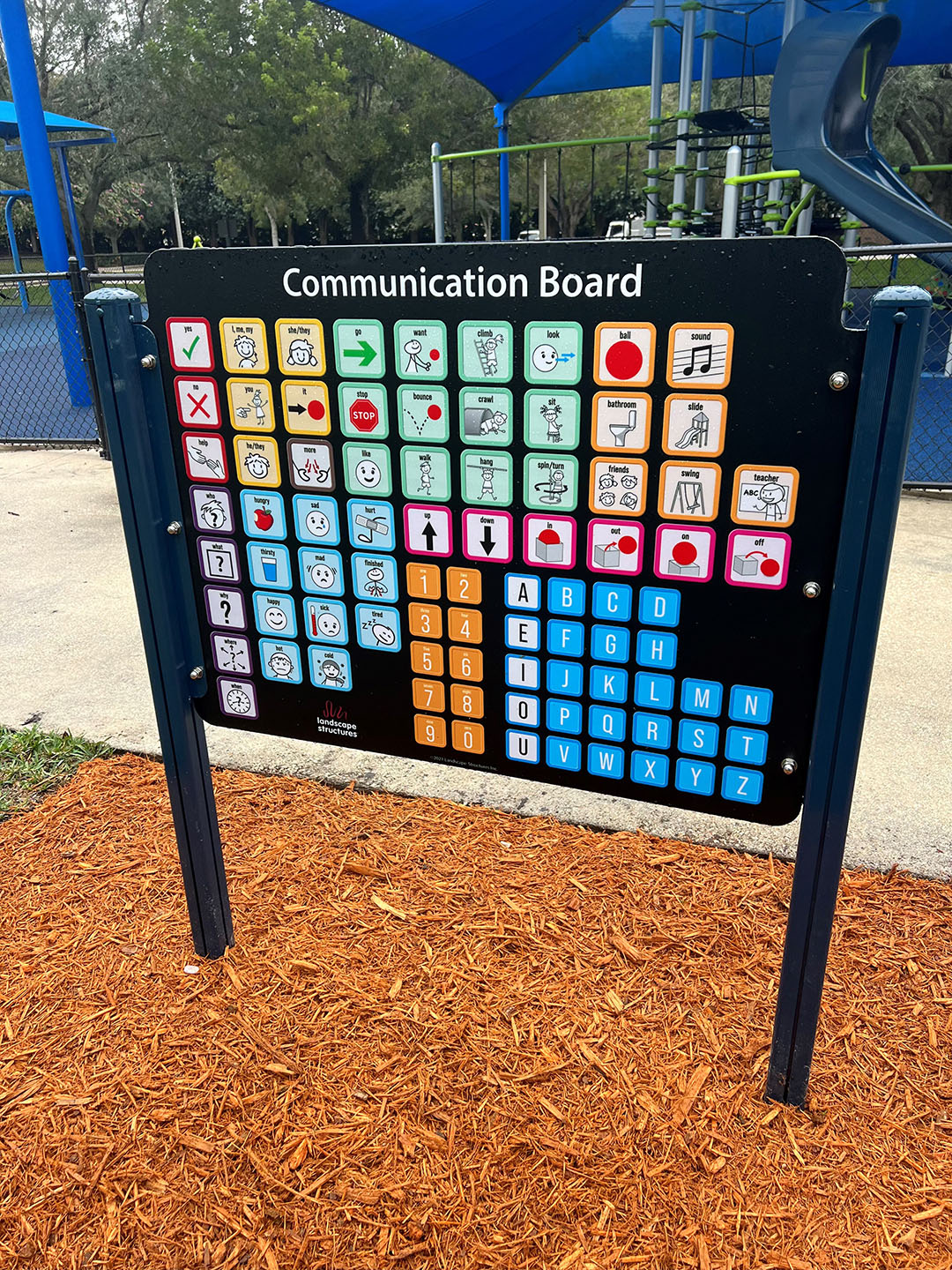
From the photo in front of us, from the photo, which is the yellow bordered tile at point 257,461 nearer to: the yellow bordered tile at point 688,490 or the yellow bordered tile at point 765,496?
the yellow bordered tile at point 688,490

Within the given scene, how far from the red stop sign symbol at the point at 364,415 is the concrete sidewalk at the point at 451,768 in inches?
61.0

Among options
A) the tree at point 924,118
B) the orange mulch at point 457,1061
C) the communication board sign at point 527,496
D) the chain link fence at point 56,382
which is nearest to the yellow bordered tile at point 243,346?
the communication board sign at point 527,496

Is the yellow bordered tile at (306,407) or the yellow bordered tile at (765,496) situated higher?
the yellow bordered tile at (306,407)

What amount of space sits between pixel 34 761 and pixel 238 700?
156cm

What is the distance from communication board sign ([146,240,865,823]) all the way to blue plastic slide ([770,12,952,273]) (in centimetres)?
774

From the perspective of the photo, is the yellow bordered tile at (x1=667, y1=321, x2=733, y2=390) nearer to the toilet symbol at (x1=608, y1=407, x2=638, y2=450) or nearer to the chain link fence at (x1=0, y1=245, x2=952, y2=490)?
the toilet symbol at (x1=608, y1=407, x2=638, y2=450)

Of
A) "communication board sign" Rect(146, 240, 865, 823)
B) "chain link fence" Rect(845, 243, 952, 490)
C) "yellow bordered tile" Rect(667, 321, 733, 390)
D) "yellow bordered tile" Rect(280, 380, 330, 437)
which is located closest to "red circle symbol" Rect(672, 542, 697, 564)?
"communication board sign" Rect(146, 240, 865, 823)

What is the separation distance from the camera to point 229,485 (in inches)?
78.4

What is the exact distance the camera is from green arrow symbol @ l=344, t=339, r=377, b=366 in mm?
1766

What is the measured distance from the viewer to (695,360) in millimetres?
1527

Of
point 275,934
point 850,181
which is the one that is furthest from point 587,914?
point 850,181

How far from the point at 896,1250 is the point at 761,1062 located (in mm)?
427

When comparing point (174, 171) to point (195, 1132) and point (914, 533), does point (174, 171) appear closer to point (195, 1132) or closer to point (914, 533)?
point (914, 533)

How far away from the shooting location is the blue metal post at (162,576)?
189cm
